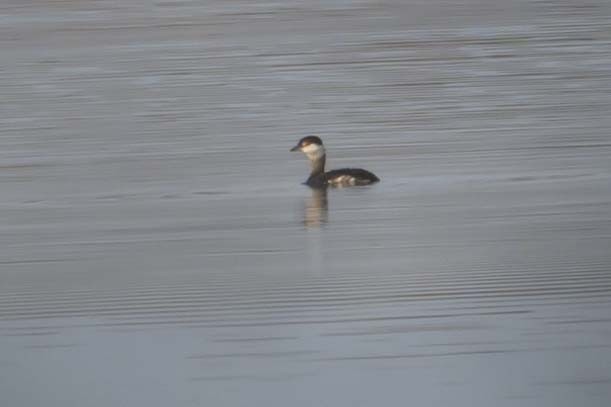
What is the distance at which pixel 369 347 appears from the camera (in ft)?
25.3

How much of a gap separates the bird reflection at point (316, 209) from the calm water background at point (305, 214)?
0.03m

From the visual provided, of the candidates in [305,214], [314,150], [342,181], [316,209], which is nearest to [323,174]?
[342,181]

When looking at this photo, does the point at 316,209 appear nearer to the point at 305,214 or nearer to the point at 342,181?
the point at 305,214

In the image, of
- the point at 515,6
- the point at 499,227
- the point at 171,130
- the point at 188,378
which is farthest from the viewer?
the point at 515,6

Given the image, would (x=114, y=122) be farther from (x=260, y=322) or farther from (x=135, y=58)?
(x=260, y=322)

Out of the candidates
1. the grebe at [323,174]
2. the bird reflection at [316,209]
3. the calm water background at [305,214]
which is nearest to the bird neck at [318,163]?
the grebe at [323,174]

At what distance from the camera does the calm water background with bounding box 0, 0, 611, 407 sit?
7.44 m

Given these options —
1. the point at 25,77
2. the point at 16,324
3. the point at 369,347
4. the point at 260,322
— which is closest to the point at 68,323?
the point at 16,324

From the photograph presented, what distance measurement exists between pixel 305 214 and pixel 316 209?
275 millimetres

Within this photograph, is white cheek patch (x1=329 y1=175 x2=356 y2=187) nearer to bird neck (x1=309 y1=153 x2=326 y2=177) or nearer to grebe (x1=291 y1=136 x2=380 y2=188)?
grebe (x1=291 y1=136 x2=380 y2=188)

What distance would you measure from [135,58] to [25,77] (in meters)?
1.61

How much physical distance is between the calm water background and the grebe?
0.12 metres

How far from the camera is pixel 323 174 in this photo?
13.3 metres

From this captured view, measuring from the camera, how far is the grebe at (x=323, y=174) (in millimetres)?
12945
